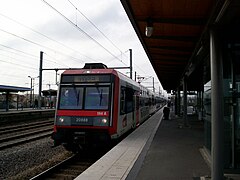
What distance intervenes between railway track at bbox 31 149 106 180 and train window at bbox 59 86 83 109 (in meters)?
1.69

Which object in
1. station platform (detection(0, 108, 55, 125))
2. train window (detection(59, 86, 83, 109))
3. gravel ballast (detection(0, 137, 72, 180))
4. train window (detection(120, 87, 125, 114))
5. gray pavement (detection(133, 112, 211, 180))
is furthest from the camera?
station platform (detection(0, 108, 55, 125))

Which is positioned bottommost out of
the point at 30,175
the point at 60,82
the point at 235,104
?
the point at 30,175

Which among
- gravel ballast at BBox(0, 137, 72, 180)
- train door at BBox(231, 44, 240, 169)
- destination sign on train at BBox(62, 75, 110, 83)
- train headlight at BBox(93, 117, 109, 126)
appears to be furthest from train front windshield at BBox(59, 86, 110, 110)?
train door at BBox(231, 44, 240, 169)

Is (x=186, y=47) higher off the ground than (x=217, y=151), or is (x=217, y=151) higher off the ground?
(x=186, y=47)

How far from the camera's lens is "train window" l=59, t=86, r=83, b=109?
10156mm

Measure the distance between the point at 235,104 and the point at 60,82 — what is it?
623cm

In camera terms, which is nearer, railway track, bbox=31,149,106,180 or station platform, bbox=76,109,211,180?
station platform, bbox=76,109,211,180

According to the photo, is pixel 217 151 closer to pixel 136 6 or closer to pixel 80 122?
pixel 136 6

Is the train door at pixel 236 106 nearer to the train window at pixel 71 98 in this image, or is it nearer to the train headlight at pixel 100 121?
the train headlight at pixel 100 121

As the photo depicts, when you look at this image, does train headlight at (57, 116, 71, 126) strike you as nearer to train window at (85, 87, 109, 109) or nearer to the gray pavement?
train window at (85, 87, 109, 109)

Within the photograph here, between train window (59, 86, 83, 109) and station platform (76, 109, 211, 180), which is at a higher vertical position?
train window (59, 86, 83, 109)

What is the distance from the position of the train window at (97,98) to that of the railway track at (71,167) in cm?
171

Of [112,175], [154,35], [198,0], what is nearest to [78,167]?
[112,175]

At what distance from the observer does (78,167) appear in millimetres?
8586
